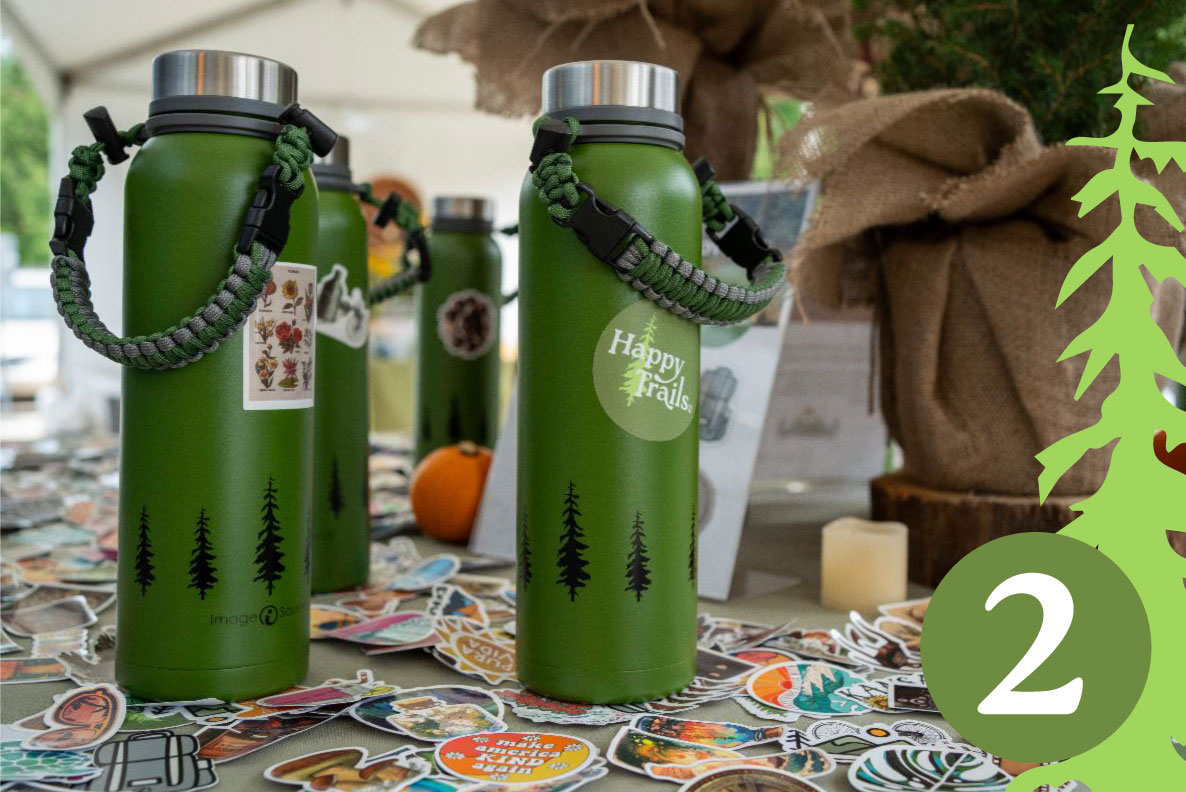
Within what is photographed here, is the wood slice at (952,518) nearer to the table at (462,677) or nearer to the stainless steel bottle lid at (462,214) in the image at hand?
the table at (462,677)

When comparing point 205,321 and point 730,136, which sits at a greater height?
point 730,136

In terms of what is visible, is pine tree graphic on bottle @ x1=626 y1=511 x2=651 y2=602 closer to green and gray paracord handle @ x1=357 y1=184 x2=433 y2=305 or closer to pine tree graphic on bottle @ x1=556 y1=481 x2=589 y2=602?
pine tree graphic on bottle @ x1=556 y1=481 x2=589 y2=602

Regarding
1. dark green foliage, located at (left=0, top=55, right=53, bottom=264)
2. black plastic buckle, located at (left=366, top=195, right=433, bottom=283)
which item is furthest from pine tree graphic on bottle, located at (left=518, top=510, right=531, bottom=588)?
dark green foliage, located at (left=0, top=55, right=53, bottom=264)

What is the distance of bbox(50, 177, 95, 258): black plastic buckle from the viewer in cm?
63

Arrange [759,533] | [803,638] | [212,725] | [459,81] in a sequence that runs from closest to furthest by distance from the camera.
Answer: [212,725] < [803,638] < [759,533] < [459,81]

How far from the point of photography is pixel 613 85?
62 centimetres

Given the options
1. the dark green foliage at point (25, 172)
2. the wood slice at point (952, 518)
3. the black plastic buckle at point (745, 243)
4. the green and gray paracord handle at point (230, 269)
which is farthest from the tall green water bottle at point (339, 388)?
the dark green foliage at point (25, 172)

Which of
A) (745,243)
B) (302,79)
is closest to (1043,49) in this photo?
(745,243)

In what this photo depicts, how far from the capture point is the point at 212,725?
58 cm

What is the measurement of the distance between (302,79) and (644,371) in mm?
3353

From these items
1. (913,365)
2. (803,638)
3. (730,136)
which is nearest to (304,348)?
(803,638)

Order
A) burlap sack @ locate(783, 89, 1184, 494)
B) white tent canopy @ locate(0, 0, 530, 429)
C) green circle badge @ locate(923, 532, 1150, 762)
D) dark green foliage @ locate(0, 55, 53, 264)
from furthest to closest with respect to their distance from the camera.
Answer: dark green foliage @ locate(0, 55, 53, 264)
white tent canopy @ locate(0, 0, 530, 429)
burlap sack @ locate(783, 89, 1184, 494)
green circle badge @ locate(923, 532, 1150, 762)

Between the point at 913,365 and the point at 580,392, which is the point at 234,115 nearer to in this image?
the point at 580,392

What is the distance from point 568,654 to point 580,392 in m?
0.17
